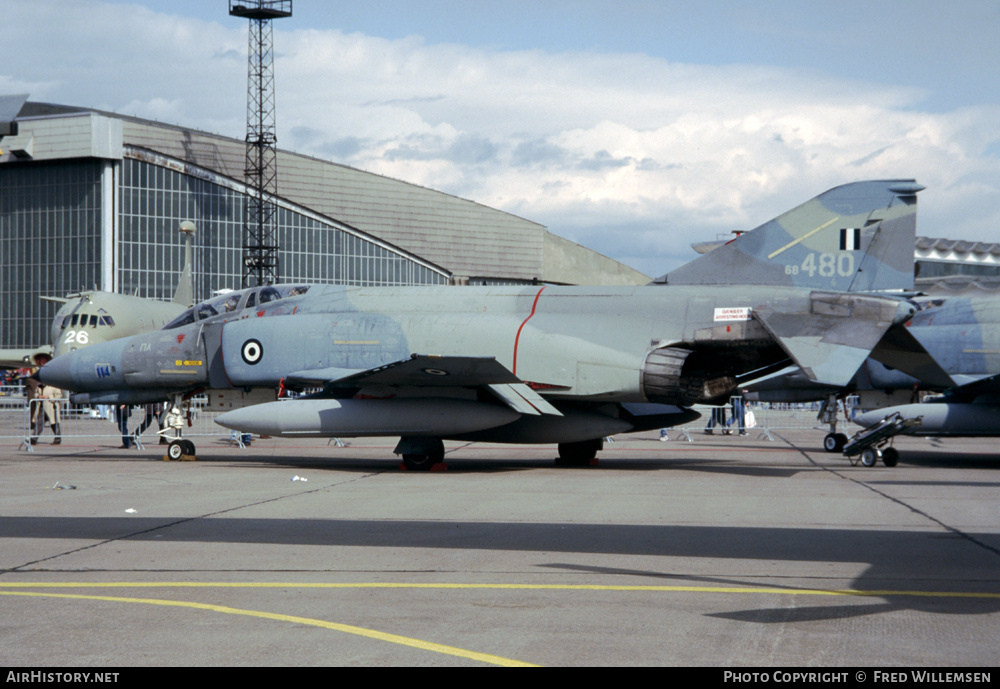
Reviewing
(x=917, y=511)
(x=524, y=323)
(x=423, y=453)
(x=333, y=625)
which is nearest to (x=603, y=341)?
(x=524, y=323)

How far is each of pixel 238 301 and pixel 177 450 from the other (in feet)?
9.86

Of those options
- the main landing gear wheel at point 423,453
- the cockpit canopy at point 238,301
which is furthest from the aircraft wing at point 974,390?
the cockpit canopy at point 238,301

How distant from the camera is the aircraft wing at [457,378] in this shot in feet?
46.2

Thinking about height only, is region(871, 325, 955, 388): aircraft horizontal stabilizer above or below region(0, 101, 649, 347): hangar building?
below

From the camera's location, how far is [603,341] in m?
15.0

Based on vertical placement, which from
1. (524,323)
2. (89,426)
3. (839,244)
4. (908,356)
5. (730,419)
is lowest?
(89,426)

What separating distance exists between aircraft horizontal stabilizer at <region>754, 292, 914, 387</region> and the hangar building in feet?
176

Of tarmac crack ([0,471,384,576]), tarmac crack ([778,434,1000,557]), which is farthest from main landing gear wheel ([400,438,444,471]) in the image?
tarmac crack ([778,434,1000,557])

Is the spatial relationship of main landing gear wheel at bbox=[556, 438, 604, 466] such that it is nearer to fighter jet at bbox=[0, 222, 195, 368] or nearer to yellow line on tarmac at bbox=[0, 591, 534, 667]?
yellow line on tarmac at bbox=[0, 591, 534, 667]

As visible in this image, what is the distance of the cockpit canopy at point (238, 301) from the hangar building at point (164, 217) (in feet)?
149

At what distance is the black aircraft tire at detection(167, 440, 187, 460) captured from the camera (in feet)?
55.8

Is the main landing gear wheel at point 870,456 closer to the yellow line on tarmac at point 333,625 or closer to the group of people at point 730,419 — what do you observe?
the group of people at point 730,419

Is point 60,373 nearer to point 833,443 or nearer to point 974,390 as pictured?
point 833,443

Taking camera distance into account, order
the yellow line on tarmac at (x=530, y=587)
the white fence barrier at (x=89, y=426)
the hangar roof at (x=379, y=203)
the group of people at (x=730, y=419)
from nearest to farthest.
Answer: the yellow line on tarmac at (x=530, y=587) → the white fence barrier at (x=89, y=426) → the group of people at (x=730, y=419) → the hangar roof at (x=379, y=203)
